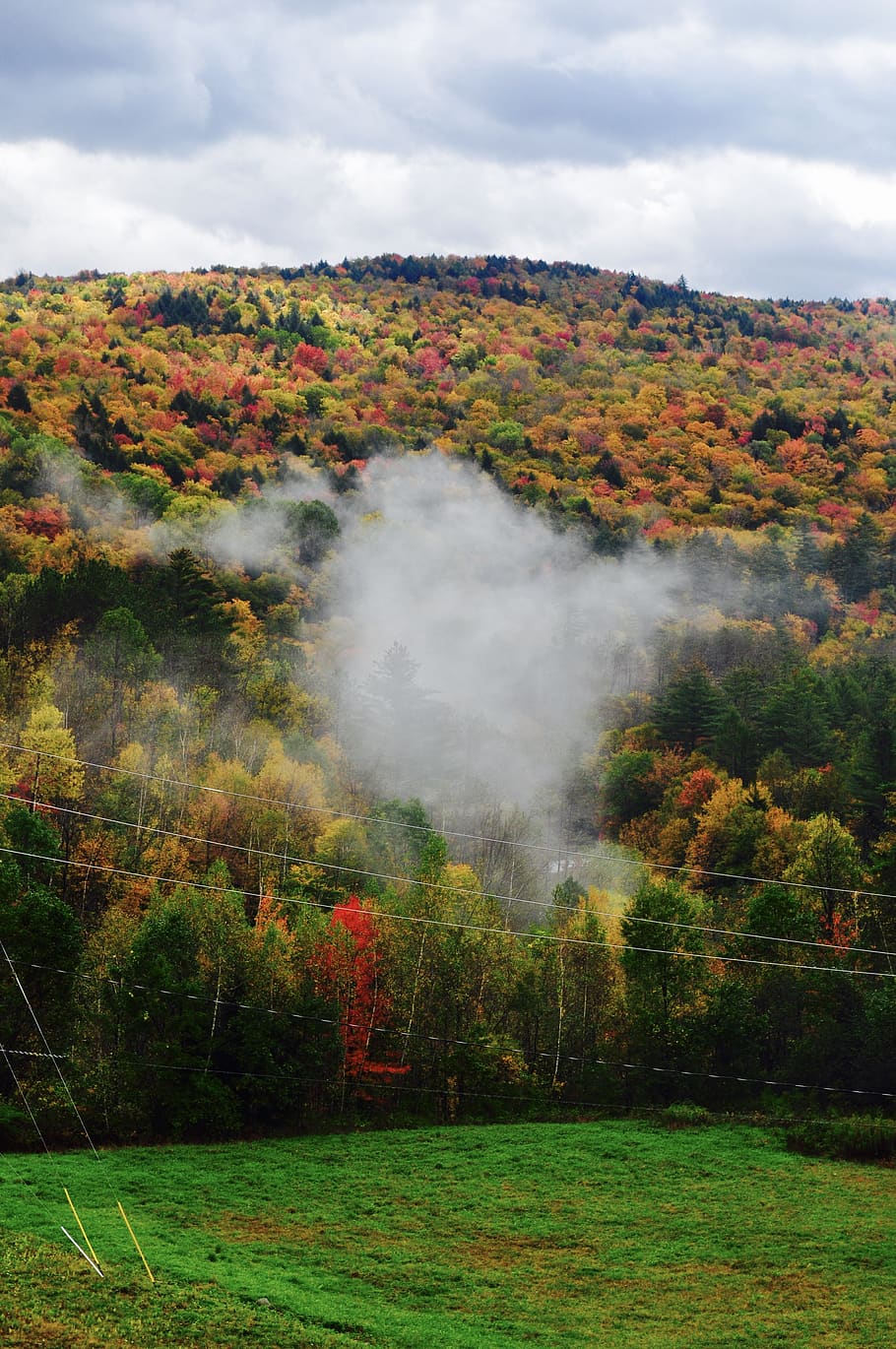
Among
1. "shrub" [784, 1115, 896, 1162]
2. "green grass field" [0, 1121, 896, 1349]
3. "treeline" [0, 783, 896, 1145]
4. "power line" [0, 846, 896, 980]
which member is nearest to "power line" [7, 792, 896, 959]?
"treeline" [0, 783, 896, 1145]

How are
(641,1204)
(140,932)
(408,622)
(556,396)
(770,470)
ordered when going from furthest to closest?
(556,396), (770,470), (408,622), (140,932), (641,1204)

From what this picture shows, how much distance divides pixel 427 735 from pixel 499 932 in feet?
117

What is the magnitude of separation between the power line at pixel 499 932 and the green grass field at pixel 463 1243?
6667mm

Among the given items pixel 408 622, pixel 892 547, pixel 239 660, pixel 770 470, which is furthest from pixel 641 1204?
pixel 770 470

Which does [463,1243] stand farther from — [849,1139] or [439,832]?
[439,832]

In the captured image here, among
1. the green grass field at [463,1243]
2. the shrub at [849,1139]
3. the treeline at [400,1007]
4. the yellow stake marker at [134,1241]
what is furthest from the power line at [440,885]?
the yellow stake marker at [134,1241]

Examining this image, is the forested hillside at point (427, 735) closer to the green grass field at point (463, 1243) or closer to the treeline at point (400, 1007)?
the treeline at point (400, 1007)

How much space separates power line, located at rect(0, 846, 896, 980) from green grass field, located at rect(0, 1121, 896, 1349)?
667 cm

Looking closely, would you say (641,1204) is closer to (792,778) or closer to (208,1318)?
(208,1318)

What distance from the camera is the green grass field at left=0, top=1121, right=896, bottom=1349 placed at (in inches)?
1059

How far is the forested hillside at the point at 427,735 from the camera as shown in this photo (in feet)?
156

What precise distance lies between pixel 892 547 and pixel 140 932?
294 feet

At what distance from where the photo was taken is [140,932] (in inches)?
1875

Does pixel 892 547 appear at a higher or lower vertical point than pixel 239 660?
higher
